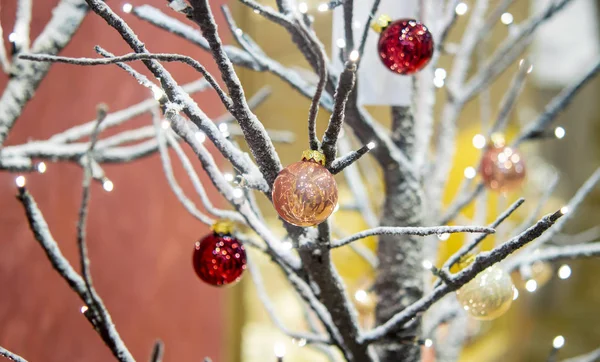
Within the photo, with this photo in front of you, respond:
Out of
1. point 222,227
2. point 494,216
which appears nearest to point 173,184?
point 222,227

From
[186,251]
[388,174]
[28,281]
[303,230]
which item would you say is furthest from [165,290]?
[303,230]

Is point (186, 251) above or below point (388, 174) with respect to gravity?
above

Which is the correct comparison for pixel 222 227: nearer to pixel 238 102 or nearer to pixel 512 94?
pixel 238 102

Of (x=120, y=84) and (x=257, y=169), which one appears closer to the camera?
(x=257, y=169)

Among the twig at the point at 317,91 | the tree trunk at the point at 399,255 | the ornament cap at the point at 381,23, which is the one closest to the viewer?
the twig at the point at 317,91

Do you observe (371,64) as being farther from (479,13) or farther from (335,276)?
(479,13)

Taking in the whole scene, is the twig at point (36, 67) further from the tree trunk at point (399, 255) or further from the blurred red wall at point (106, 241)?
the tree trunk at point (399, 255)

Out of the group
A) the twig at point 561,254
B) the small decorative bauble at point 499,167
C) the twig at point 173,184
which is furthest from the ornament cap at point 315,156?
the small decorative bauble at point 499,167
